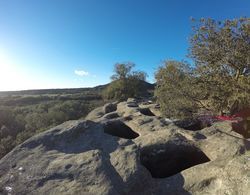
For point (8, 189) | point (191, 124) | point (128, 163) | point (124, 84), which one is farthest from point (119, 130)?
point (124, 84)

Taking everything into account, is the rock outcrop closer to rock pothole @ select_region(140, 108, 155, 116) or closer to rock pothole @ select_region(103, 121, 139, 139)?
rock pothole @ select_region(103, 121, 139, 139)

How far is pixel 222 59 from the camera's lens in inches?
564

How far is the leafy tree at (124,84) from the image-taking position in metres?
60.3

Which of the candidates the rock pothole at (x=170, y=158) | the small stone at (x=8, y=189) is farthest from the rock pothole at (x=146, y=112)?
the small stone at (x=8, y=189)

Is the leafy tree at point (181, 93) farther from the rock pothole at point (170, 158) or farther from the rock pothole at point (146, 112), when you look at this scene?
the rock pothole at point (170, 158)

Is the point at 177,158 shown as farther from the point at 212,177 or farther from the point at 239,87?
the point at 239,87

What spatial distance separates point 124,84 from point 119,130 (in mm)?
45823

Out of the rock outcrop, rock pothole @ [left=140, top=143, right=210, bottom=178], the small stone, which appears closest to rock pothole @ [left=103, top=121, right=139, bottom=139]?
the rock outcrop

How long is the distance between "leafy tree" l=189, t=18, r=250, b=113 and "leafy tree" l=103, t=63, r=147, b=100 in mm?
42882

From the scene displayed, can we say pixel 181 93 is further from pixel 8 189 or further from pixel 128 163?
pixel 8 189

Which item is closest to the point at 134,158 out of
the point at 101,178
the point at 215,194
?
the point at 101,178

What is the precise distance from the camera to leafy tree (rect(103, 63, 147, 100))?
60.3 meters

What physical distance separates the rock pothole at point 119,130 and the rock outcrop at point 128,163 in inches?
74.6

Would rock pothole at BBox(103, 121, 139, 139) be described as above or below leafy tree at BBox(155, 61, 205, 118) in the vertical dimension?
below
